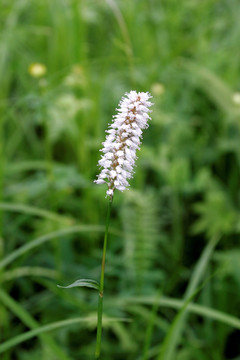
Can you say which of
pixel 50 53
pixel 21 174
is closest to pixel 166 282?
pixel 21 174

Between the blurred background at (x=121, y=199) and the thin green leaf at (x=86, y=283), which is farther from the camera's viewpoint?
the blurred background at (x=121, y=199)

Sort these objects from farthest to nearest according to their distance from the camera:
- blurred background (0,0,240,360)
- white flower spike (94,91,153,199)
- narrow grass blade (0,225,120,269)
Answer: blurred background (0,0,240,360) < narrow grass blade (0,225,120,269) < white flower spike (94,91,153,199)

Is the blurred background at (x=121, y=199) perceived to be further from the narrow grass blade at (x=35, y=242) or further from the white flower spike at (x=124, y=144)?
the white flower spike at (x=124, y=144)

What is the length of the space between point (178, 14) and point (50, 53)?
1.24 metres

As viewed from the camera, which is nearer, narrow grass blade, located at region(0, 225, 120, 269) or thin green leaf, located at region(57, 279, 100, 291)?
thin green leaf, located at region(57, 279, 100, 291)

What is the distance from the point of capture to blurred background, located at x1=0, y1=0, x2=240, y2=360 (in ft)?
7.65

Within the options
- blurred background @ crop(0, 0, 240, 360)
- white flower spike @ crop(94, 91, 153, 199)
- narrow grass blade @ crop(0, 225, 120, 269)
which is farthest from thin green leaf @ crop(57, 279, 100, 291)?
narrow grass blade @ crop(0, 225, 120, 269)

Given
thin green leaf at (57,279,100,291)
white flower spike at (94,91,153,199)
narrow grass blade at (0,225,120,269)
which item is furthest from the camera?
narrow grass blade at (0,225,120,269)

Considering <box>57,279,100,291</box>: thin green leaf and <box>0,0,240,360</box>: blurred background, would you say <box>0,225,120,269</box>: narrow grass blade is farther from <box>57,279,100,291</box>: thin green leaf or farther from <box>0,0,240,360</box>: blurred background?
<box>57,279,100,291</box>: thin green leaf

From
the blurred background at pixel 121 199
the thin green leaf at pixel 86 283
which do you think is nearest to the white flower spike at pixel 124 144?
the thin green leaf at pixel 86 283

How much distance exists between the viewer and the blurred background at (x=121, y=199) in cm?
233

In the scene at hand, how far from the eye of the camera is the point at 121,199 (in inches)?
111

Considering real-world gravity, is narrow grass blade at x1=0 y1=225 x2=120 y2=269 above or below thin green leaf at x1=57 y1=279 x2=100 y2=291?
above

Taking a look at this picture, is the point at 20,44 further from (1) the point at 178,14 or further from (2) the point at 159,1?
(2) the point at 159,1
